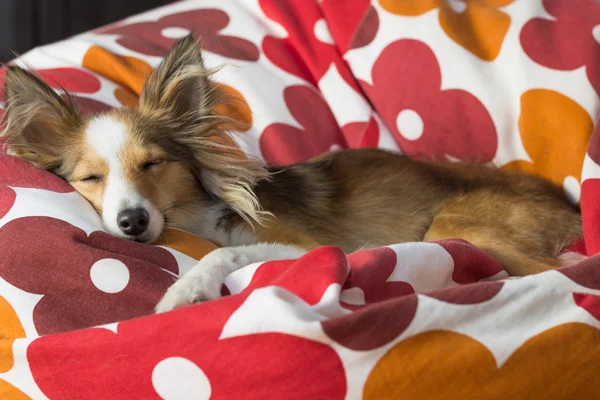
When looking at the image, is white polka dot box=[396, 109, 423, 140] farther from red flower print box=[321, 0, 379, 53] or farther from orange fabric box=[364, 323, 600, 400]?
orange fabric box=[364, 323, 600, 400]

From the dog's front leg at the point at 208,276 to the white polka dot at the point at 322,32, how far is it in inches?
50.4

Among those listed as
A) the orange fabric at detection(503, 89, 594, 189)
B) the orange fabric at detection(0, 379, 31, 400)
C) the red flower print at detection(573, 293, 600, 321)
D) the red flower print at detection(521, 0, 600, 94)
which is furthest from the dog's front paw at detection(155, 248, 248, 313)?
the red flower print at detection(521, 0, 600, 94)

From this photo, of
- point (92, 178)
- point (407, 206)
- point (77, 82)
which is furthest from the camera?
point (77, 82)

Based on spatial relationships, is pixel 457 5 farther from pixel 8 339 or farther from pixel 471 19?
pixel 8 339

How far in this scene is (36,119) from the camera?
212 centimetres

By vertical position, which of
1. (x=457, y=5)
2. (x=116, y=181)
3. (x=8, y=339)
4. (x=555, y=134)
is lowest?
(x=8, y=339)

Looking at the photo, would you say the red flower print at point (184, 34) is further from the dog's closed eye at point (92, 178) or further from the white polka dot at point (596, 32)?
the white polka dot at point (596, 32)

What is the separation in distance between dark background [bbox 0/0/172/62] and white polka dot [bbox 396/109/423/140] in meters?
2.37

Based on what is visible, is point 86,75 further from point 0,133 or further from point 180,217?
point 180,217

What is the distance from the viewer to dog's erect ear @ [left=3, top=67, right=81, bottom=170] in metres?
2.06

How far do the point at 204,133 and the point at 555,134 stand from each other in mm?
1252

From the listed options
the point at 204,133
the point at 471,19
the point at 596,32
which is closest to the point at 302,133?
the point at 204,133

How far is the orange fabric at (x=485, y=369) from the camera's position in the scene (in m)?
1.42

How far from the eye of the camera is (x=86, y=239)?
5.87ft
